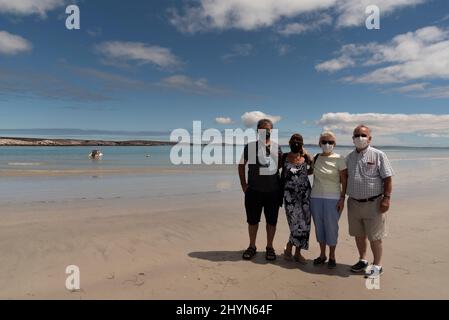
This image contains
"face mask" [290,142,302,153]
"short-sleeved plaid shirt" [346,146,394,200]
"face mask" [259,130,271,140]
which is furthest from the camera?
"face mask" [259,130,271,140]

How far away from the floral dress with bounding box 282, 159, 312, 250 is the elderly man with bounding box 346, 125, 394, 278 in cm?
63

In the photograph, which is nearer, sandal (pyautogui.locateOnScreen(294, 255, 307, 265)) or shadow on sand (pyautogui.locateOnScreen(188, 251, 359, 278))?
shadow on sand (pyautogui.locateOnScreen(188, 251, 359, 278))

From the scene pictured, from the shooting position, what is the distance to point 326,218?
510 cm

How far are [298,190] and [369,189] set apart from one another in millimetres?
992

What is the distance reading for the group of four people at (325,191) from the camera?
15.8 ft

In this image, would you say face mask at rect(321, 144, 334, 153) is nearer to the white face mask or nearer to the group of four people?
the group of four people

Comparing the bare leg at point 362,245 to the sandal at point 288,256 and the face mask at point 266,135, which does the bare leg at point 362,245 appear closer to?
the sandal at point 288,256

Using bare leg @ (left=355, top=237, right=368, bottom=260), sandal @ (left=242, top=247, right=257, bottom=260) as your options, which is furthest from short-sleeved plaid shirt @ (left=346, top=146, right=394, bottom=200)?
sandal @ (left=242, top=247, right=257, bottom=260)

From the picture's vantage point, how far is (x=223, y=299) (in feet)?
13.8

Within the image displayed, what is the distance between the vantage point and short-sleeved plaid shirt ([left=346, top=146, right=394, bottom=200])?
15.5 ft

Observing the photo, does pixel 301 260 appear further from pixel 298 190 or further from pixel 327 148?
pixel 327 148

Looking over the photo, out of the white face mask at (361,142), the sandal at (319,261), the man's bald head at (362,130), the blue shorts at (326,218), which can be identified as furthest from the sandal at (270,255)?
the man's bald head at (362,130)
